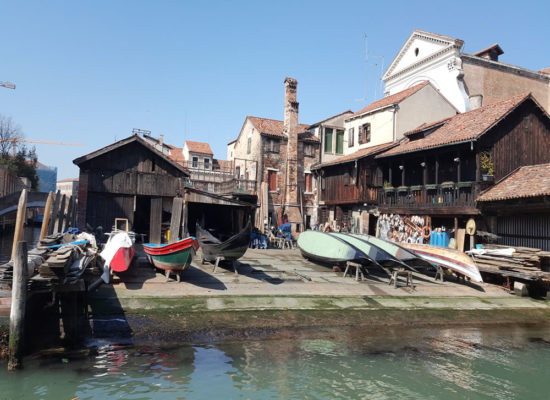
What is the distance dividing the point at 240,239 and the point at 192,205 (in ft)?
43.3

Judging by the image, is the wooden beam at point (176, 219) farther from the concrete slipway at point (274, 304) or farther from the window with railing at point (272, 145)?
the window with railing at point (272, 145)

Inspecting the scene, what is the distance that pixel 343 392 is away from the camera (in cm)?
777

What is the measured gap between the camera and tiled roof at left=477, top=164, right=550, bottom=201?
16.4 m

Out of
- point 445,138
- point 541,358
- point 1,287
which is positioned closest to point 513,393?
point 541,358

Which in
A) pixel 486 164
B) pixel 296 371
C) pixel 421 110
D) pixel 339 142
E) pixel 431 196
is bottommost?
pixel 296 371

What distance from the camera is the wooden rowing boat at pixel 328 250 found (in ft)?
52.5

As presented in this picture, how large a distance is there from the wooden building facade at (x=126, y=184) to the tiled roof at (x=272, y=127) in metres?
11.0

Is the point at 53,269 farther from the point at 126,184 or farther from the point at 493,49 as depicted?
the point at 493,49

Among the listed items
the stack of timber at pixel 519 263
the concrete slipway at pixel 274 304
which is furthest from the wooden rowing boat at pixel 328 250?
the stack of timber at pixel 519 263

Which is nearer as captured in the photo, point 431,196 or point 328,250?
point 328,250

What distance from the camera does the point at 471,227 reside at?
19047 mm

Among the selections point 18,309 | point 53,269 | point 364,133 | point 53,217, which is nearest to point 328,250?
point 53,217

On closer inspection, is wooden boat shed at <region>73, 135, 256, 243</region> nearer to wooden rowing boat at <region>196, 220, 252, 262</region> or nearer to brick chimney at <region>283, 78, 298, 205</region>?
wooden rowing boat at <region>196, 220, 252, 262</region>

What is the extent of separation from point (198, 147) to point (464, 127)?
31.8 m
